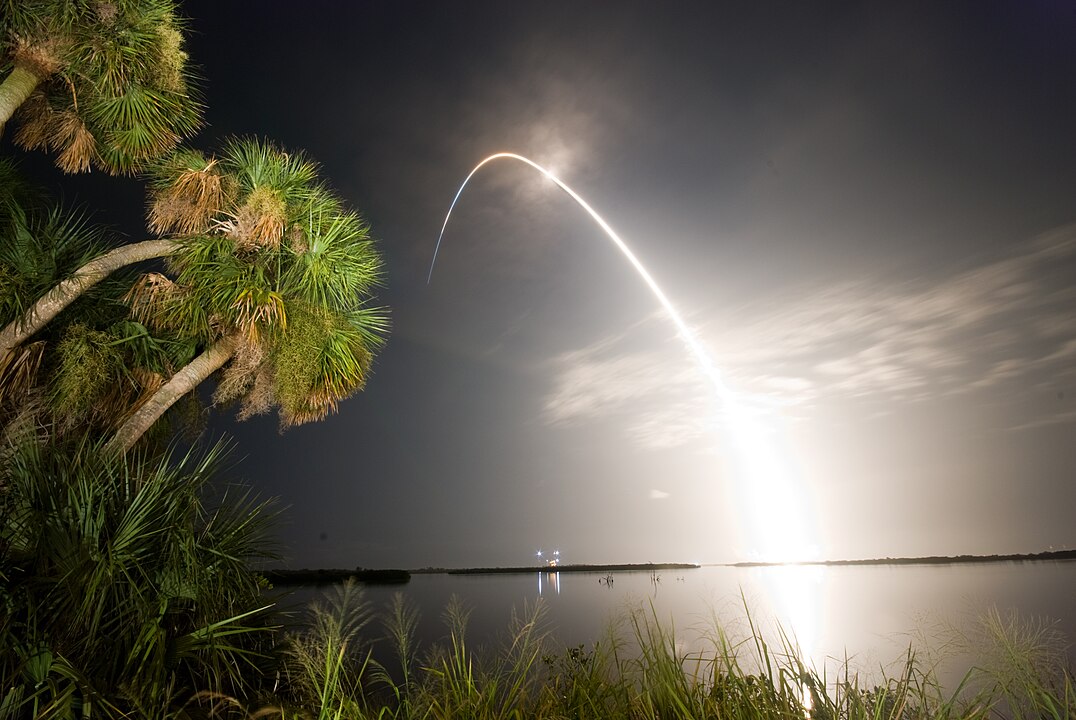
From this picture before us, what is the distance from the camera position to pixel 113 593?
Answer: 489cm

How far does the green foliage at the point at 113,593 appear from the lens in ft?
12.8

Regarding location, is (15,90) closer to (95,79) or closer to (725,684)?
(95,79)

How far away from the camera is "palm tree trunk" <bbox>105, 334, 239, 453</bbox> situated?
302 inches

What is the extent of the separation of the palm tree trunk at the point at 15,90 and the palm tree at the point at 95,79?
0.01 meters

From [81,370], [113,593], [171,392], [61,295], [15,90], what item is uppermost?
[15,90]

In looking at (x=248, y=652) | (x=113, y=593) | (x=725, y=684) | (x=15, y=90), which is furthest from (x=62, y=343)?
(x=725, y=684)

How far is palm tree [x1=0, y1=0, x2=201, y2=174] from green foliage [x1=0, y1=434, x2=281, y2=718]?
5.33 m

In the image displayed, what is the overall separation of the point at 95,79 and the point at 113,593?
7788mm

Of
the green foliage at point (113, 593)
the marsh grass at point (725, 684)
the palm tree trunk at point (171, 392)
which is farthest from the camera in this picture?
the palm tree trunk at point (171, 392)

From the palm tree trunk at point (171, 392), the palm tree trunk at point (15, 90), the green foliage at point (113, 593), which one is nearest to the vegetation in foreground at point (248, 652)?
the green foliage at point (113, 593)

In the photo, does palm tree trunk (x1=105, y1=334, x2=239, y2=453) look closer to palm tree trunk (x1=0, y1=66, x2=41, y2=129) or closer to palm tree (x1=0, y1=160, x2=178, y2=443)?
palm tree (x1=0, y1=160, x2=178, y2=443)

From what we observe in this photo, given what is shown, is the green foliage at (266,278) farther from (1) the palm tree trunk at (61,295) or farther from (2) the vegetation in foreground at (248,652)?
(2) the vegetation in foreground at (248,652)

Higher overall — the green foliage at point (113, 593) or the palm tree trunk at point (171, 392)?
the palm tree trunk at point (171, 392)

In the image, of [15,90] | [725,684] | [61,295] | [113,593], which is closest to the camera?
[725,684]
